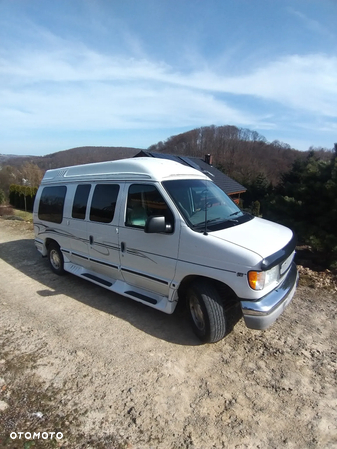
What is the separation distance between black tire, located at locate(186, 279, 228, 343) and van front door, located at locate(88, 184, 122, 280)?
1.51m

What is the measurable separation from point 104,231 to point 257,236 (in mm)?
2371

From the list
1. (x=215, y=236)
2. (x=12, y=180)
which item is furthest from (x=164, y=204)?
(x=12, y=180)

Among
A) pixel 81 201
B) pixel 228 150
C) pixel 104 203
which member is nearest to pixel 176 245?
pixel 104 203

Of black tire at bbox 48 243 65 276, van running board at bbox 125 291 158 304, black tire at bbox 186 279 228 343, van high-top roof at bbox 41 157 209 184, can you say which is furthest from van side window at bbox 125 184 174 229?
black tire at bbox 48 243 65 276

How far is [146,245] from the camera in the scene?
3854mm

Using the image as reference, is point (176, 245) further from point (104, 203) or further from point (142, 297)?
point (104, 203)

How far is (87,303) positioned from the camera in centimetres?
468

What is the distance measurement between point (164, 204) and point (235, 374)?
7.07 feet

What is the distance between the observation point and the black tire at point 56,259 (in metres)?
5.78

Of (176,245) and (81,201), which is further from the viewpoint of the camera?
(81,201)

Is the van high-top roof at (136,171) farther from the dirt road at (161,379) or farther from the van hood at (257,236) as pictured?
the dirt road at (161,379)

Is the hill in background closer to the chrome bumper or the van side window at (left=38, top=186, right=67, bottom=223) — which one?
the van side window at (left=38, top=186, right=67, bottom=223)

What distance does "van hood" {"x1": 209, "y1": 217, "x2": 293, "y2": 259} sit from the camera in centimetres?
312

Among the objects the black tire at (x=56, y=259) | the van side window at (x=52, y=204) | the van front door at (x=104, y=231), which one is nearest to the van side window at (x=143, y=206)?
the van front door at (x=104, y=231)
